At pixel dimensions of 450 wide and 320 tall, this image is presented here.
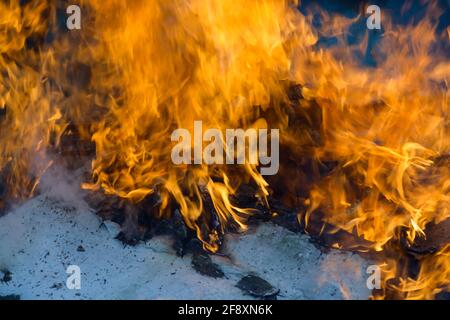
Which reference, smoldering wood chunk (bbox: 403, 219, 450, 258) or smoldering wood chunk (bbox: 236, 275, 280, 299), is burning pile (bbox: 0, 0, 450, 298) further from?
smoldering wood chunk (bbox: 236, 275, 280, 299)

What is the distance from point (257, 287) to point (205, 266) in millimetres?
371

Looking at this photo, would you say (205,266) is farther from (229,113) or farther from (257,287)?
(229,113)

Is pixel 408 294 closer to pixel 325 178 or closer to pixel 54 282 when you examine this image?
pixel 325 178

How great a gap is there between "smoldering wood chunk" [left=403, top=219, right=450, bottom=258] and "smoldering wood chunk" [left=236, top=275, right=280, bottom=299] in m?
0.91

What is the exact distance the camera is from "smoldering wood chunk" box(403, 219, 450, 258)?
3.34 m

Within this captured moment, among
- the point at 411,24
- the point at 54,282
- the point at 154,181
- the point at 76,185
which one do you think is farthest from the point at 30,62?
the point at 411,24

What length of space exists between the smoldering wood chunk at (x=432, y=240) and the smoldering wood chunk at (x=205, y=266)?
121 centimetres

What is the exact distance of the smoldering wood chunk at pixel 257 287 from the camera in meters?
3.24

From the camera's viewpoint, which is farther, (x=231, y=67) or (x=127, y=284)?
(x=231, y=67)

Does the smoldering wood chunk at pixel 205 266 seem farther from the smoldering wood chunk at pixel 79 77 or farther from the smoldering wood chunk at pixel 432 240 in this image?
the smoldering wood chunk at pixel 79 77

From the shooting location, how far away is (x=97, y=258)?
3.48 meters

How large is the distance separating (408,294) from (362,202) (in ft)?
2.17

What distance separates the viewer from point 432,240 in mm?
3383

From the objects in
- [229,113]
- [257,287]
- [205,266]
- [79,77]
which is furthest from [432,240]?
[79,77]
